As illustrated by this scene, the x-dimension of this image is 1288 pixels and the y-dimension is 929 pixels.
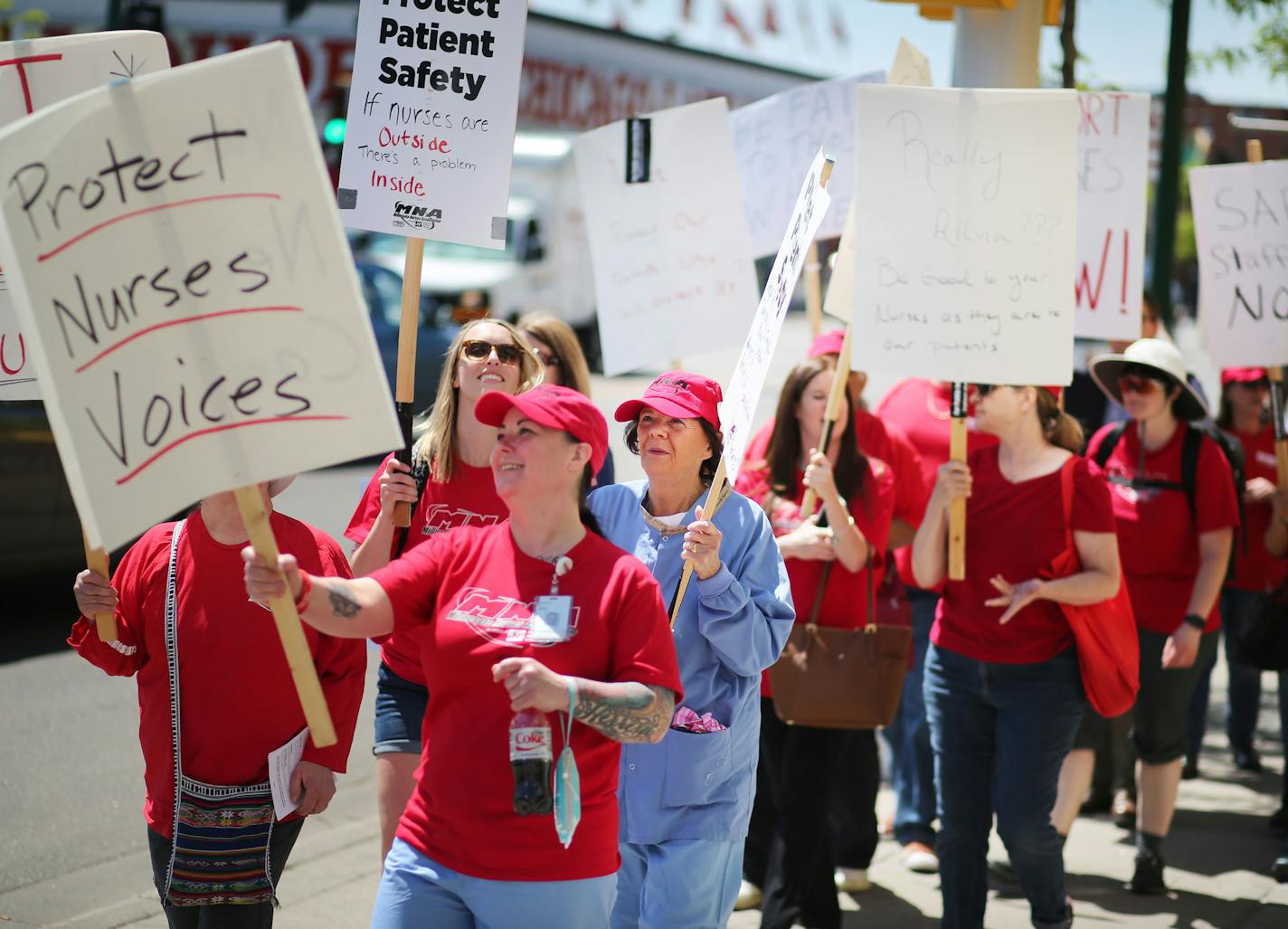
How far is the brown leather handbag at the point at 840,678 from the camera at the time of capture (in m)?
4.82

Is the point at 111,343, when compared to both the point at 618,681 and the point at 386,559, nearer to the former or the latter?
the point at 618,681

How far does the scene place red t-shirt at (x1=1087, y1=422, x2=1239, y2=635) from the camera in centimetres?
548

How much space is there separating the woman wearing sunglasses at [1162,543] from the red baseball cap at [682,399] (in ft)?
7.19

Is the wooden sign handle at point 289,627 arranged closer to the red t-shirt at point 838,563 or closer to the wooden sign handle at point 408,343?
the wooden sign handle at point 408,343

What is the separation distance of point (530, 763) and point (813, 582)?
2.30 meters

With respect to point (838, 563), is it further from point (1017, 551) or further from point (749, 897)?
point (749, 897)

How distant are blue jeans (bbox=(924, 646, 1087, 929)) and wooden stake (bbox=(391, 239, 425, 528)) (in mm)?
1897

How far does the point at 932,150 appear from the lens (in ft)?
15.0

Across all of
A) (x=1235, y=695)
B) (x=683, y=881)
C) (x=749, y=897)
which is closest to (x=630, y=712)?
(x=683, y=881)

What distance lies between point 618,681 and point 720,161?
3.24 metres

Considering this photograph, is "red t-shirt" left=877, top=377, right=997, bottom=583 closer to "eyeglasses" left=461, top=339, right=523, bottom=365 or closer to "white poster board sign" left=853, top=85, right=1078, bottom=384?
"white poster board sign" left=853, top=85, right=1078, bottom=384

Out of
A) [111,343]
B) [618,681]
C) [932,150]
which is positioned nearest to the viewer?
[111,343]

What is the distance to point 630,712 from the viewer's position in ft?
9.37

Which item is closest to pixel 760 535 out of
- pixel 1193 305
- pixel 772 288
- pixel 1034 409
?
pixel 772 288
